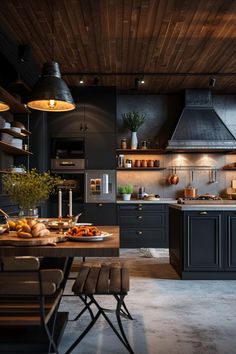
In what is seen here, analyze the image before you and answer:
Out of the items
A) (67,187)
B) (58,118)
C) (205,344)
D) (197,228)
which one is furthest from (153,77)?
(205,344)

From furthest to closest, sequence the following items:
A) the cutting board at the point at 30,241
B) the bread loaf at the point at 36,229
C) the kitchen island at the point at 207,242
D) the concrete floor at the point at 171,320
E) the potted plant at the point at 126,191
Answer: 1. the potted plant at the point at 126,191
2. the kitchen island at the point at 207,242
3. the concrete floor at the point at 171,320
4. the bread loaf at the point at 36,229
5. the cutting board at the point at 30,241

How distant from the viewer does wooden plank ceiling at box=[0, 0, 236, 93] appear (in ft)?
12.6

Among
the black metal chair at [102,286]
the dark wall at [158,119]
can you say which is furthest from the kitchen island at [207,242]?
the dark wall at [158,119]

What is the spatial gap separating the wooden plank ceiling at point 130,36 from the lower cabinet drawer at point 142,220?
7.84ft

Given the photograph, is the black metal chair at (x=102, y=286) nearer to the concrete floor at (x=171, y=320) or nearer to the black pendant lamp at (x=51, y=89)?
the concrete floor at (x=171, y=320)

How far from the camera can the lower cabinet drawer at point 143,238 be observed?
22.3 ft

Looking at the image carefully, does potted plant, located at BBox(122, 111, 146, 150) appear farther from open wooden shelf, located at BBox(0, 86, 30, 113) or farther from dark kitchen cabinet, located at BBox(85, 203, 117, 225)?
open wooden shelf, located at BBox(0, 86, 30, 113)

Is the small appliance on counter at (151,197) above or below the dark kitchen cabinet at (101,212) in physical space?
above

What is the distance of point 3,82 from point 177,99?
3.54 meters

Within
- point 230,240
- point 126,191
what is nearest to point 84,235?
point 230,240

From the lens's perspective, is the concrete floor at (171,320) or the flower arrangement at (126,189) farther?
the flower arrangement at (126,189)

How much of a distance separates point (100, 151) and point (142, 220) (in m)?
1.46

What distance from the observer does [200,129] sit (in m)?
6.90

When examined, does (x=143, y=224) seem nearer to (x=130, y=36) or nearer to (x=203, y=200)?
(x=203, y=200)
